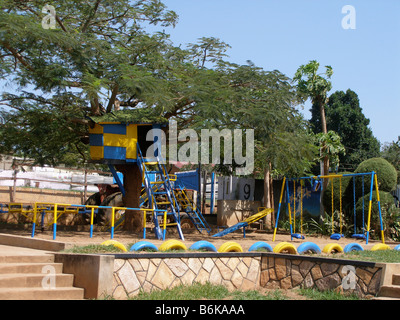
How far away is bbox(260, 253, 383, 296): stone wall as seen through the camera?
7523 mm

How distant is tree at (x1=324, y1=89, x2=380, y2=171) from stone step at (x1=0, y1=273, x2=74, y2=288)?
134 feet

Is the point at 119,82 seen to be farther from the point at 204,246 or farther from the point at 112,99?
the point at 204,246

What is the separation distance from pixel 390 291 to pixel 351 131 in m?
40.7

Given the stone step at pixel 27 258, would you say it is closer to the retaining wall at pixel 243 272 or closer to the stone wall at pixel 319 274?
the retaining wall at pixel 243 272

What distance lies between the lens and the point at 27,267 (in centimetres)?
741

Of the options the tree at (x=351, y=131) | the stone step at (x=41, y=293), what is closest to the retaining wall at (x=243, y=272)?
the stone step at (x=41, y=293)

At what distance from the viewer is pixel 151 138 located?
1719cm

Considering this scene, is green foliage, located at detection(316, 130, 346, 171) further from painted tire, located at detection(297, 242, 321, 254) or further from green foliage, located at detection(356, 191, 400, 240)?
painted tire, located at detection(297, 242, 321, 254)

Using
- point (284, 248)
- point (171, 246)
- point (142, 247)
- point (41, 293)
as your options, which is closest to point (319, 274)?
point (284, 248)

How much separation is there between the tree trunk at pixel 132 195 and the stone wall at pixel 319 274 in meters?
9.69

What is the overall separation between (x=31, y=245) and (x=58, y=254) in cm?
197

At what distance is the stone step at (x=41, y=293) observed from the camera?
6.51 m

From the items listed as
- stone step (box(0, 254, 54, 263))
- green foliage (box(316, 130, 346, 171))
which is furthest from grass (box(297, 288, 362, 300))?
green foliage (box(316, 130, 346, 171))
